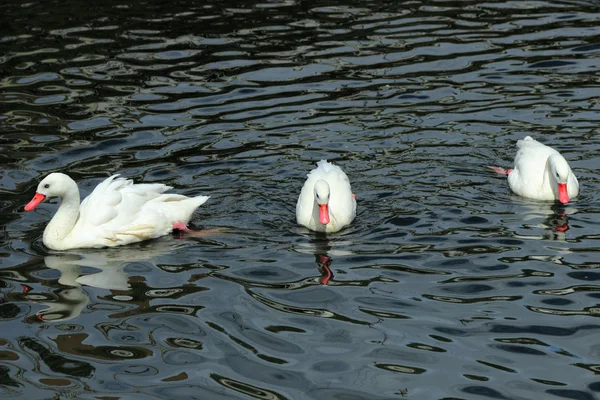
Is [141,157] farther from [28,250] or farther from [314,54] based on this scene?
[314,54]

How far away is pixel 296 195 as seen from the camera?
11.6m

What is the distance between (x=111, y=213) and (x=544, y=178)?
4592mm

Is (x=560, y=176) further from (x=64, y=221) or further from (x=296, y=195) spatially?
(x=64, y=221)

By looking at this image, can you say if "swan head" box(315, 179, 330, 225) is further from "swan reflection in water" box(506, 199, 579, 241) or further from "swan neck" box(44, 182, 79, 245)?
"swan neck" box(44, 182, 79, 245)

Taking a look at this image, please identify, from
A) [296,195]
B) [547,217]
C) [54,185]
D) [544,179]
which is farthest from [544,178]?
[54,185]

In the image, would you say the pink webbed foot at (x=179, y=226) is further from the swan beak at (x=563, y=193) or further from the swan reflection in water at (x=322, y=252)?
the swan beak at (x=563, y=193)

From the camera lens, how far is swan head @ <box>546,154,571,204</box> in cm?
1091

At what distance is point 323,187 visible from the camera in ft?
34.1

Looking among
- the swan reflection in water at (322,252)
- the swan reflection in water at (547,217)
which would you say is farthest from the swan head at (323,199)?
the swan reflection in water at (547,217)

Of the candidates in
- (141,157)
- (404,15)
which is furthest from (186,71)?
(404,15)

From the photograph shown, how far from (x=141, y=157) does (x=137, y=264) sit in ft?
9.79

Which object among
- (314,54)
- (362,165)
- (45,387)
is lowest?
(45,387)

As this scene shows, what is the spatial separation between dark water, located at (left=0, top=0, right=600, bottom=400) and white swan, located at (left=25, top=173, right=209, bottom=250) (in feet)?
0.62

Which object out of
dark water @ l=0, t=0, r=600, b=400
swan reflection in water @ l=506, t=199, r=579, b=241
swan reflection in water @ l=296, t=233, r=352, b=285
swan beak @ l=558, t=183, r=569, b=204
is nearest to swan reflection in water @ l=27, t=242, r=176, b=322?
dark water @ l=0, t=0, r=600, b=400
